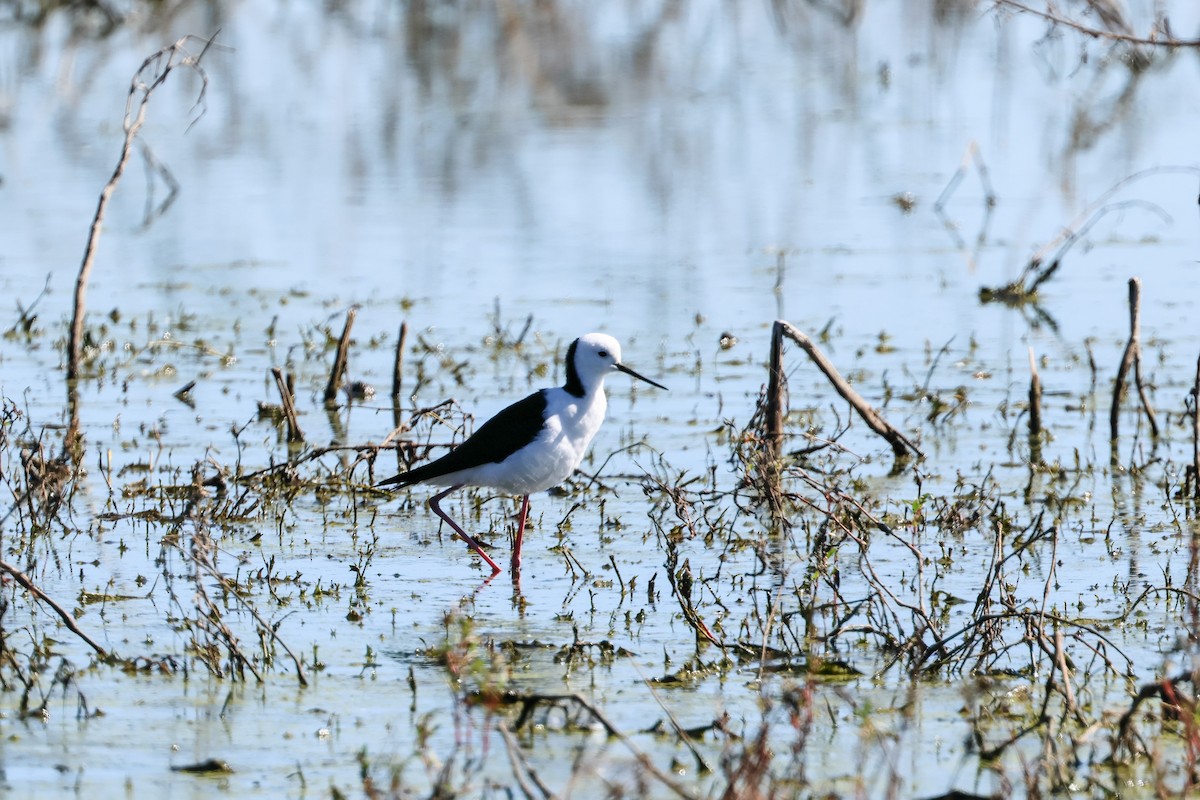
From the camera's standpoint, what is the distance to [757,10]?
29344mm

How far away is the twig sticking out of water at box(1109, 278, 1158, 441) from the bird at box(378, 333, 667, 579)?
100 inches

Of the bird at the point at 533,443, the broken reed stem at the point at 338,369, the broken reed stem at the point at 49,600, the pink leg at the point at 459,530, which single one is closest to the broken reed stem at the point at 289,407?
the broken reed stem at the point at 338,369

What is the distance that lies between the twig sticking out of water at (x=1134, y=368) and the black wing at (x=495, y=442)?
287cm

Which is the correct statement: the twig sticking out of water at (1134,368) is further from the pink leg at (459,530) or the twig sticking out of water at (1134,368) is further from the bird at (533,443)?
the pink leg at (459,530)

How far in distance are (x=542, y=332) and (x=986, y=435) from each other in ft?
10.5

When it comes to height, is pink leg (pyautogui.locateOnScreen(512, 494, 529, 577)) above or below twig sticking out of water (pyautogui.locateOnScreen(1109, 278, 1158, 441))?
below

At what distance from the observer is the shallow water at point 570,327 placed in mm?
5684

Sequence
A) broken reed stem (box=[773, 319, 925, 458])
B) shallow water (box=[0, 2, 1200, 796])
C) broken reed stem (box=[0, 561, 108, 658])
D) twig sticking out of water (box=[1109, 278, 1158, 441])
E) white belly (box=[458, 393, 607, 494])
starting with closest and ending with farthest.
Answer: broken reed stem (box=[0, 561, 108, 658]) < shallow water (box=[0, 2, 1200, 796]) < white belly (box=[458, 393, 607, 494]) < broken reed stem (box=[773, 319, 925, 458]) < twig sticking out of water (box=[1109, 278, 1158, 441])

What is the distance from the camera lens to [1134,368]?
28.8 feet

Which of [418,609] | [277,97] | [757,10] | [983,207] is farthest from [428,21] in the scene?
[418,609]

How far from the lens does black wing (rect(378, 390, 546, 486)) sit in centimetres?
735

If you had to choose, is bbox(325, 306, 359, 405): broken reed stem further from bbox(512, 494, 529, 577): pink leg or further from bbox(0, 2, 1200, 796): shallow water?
bbox(512, 494, 529, 577): pink leg

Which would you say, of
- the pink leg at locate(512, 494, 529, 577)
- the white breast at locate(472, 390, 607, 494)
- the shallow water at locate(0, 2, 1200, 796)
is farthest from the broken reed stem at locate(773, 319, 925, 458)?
the pink leg at locate(512, 494, 529, 577)

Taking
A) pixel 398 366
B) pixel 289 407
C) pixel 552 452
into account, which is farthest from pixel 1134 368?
pixel 289 407
